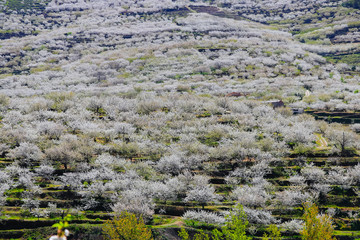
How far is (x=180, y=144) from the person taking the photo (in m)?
55.6

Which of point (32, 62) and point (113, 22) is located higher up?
point (113, 22)

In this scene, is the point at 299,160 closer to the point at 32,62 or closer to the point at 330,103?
the point at 330,103

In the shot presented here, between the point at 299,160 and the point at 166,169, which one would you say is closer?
the point at 166,169

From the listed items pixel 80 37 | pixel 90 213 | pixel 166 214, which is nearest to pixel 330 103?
pixel 166 214

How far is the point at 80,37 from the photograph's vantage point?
554 feet

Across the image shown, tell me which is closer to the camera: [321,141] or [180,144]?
[180,144]

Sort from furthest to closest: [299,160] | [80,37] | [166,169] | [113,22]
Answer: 1. [113,22]
2. [80,37]
3. [299,160]
4. [166,169]

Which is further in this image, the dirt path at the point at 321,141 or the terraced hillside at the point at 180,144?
the dirt path at the point at 321,141

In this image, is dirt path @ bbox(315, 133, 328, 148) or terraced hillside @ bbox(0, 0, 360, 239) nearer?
terraced hillside @ bbox(0, 0, 360, 239)

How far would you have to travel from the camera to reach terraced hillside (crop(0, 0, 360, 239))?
38.2 metres

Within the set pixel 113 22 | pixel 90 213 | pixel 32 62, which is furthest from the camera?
pixel 113 22

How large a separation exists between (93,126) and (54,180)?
17911mm

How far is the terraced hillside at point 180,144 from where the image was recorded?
38188 mm

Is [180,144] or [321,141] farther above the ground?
[321,141]
